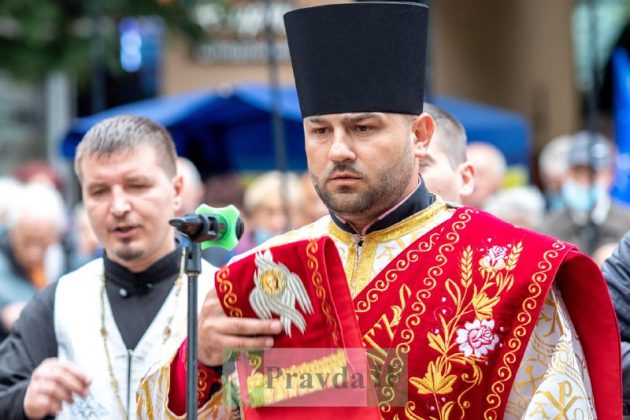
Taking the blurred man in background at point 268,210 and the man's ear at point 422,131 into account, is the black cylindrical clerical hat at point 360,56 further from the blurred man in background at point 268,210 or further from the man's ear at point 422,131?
the blurred man in background at point 268,210

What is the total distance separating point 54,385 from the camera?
4547mm

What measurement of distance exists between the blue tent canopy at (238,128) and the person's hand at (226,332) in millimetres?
6983

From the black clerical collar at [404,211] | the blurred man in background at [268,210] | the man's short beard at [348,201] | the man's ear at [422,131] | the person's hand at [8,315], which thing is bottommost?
the person's hand at [8,315]

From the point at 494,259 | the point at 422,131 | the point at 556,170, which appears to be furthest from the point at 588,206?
the point at 494,259

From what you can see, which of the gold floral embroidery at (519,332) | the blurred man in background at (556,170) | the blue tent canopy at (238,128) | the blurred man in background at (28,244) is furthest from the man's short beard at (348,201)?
the blue tent canopy at (238,128)

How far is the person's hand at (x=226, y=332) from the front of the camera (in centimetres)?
365

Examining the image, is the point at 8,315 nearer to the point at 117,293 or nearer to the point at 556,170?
the point at 117,293

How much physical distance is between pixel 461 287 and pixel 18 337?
1839 mm

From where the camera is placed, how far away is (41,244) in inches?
331

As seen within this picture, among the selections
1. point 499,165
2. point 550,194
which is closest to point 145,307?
point 499,165

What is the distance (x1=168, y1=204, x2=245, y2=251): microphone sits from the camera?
12.0 ft

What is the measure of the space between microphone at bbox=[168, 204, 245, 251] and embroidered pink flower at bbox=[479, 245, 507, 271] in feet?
2.09

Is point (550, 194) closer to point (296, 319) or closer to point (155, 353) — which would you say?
point (155, 353)

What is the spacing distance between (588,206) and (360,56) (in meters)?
→ 4.80
